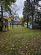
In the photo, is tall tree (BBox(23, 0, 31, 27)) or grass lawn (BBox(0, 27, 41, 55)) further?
tall tree (BBox(23, 0, 31, 27))

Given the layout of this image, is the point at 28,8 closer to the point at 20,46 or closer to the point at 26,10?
the point at 26,10

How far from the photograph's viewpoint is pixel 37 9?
18172 mm

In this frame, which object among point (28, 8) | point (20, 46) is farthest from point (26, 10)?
point (20, 46)

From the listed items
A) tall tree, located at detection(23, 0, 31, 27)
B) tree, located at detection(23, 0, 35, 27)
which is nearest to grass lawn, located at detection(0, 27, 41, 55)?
tree, located at detection(23, 0, 35, 27)

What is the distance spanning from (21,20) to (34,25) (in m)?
2.33

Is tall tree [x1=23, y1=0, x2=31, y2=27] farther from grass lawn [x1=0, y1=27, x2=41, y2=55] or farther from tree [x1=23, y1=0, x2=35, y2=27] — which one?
grass lawn [x1=0, y1=27, x2=41, y2=55]

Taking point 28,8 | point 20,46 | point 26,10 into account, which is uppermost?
point 28,8

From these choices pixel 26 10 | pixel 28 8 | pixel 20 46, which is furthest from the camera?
pixel 26 10

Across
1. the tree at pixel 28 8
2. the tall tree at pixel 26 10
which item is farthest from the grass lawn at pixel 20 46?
the tall tree at pixel 26 10

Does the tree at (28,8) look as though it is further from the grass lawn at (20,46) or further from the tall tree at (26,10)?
the grass lawn at (20,46)

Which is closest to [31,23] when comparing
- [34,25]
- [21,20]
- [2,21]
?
[34,25]

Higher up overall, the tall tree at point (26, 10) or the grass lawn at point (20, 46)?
the tall tree at point (26, 10)

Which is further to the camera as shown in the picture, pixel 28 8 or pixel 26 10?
pixel 26 10

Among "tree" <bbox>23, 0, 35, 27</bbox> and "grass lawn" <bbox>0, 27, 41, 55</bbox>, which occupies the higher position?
"tree" <bbox>23, 0, 35, 27</bbox>
